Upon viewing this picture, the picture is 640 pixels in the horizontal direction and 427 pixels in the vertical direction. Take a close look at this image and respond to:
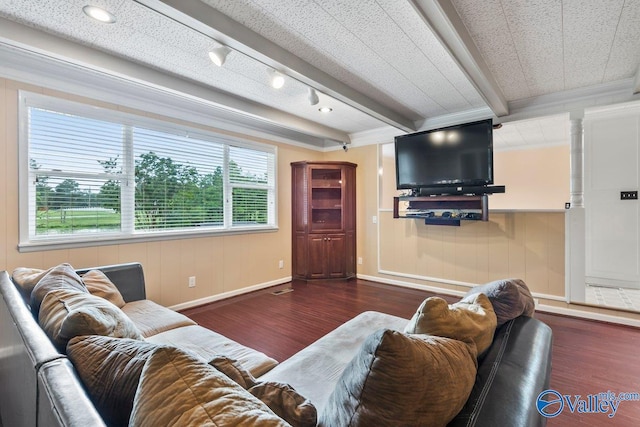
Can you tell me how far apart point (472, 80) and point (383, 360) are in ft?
8.56

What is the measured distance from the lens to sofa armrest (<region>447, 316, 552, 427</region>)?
0.74 meters

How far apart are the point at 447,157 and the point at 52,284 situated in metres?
3.73

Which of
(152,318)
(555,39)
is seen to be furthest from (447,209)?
(152,318)

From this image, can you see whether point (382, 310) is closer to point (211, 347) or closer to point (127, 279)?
point (211, 347)

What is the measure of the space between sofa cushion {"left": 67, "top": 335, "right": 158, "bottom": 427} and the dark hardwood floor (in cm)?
163

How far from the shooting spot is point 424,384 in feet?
2.29

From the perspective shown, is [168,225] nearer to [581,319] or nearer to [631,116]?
[581,319]

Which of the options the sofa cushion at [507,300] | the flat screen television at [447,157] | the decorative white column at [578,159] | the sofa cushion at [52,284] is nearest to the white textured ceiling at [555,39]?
the decorative white column at [578,159]

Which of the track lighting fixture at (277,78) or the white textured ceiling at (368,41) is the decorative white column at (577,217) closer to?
the white textured ceiling at (368,41)

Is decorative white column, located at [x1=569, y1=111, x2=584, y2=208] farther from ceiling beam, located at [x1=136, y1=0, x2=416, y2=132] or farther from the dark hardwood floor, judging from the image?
ceiling beam, located at [x1=136, y1=0, x2=416, y2=132]

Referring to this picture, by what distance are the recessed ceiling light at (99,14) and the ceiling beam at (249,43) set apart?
461mm

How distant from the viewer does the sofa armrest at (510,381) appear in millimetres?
739

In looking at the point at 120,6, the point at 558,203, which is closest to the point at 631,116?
the point at 558,203

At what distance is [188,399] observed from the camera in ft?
1.98
